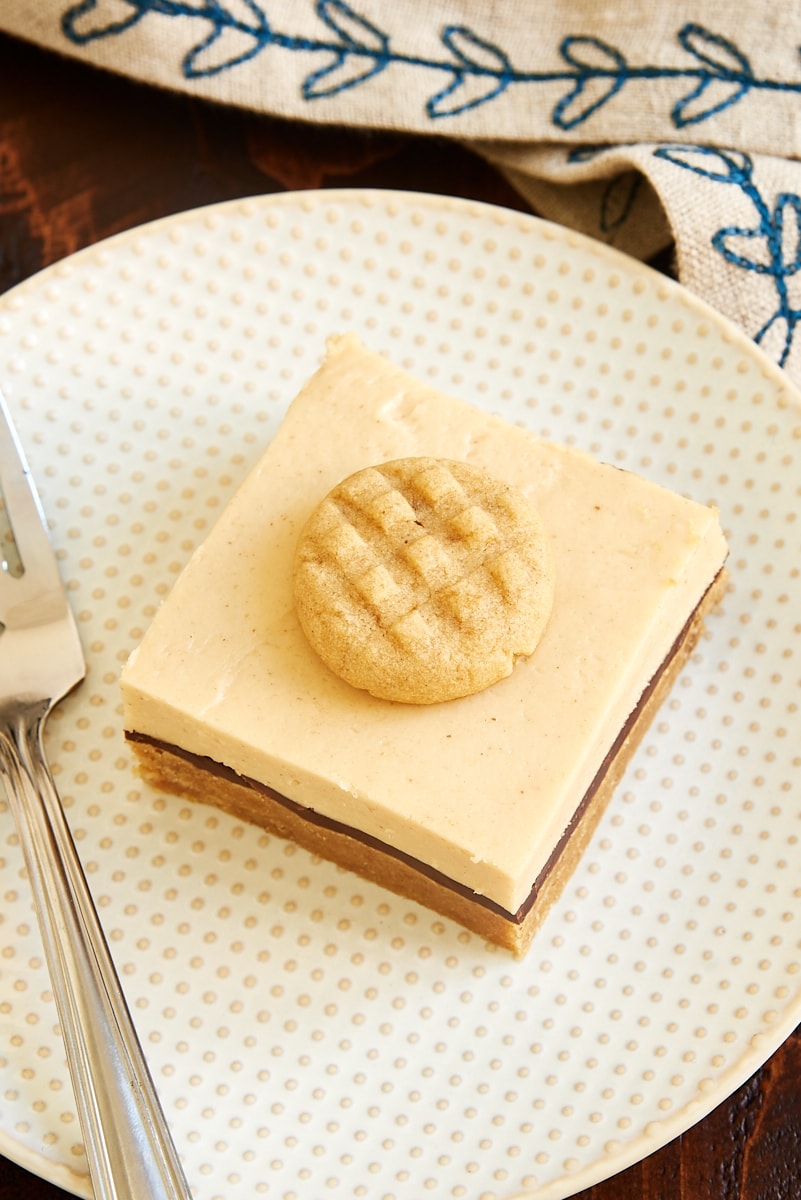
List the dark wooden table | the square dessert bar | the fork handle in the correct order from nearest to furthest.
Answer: the fork handle < the square dessert bar < the dark wooden table

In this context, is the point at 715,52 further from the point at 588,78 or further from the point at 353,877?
the point at 353,877

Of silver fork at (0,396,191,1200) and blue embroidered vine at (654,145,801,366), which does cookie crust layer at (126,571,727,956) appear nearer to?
silver fork at (0,396,191,1200)

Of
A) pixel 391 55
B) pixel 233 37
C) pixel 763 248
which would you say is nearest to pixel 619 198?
pixel 763 248

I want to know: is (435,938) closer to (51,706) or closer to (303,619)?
(303,619)

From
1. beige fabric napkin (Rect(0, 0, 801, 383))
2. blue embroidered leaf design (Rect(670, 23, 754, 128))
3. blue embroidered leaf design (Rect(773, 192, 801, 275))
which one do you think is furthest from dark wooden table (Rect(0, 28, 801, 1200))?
blue embroidered leaf design (Rect(773, 192, 801, 275))

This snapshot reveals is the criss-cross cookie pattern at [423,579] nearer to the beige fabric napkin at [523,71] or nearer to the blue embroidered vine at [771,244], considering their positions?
the blue embroidered vine at [771,244]

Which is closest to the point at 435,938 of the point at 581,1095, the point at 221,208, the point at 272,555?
the point at 581,1095

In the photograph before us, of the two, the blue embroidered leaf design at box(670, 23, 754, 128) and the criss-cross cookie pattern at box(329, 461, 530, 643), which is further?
the blue embroidered leaf design at box(670, 23, 754, 128)
